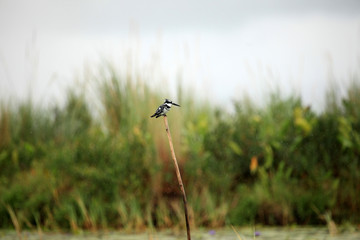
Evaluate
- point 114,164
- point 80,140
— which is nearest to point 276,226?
point 114,164

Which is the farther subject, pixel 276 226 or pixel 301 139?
pixel 301 139

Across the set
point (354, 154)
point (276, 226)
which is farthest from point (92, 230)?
point (354, 154)

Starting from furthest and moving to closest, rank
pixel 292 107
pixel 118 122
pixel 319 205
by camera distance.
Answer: pixel 118 122 → pixel 292 107 → pixel 319 205

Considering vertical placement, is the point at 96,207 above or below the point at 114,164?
below

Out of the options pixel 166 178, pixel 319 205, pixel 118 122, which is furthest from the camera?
pixel 118 122

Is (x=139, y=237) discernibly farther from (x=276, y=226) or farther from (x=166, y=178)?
(x=276, y=226)

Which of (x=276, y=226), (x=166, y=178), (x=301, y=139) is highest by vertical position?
(x=301, y=139)
